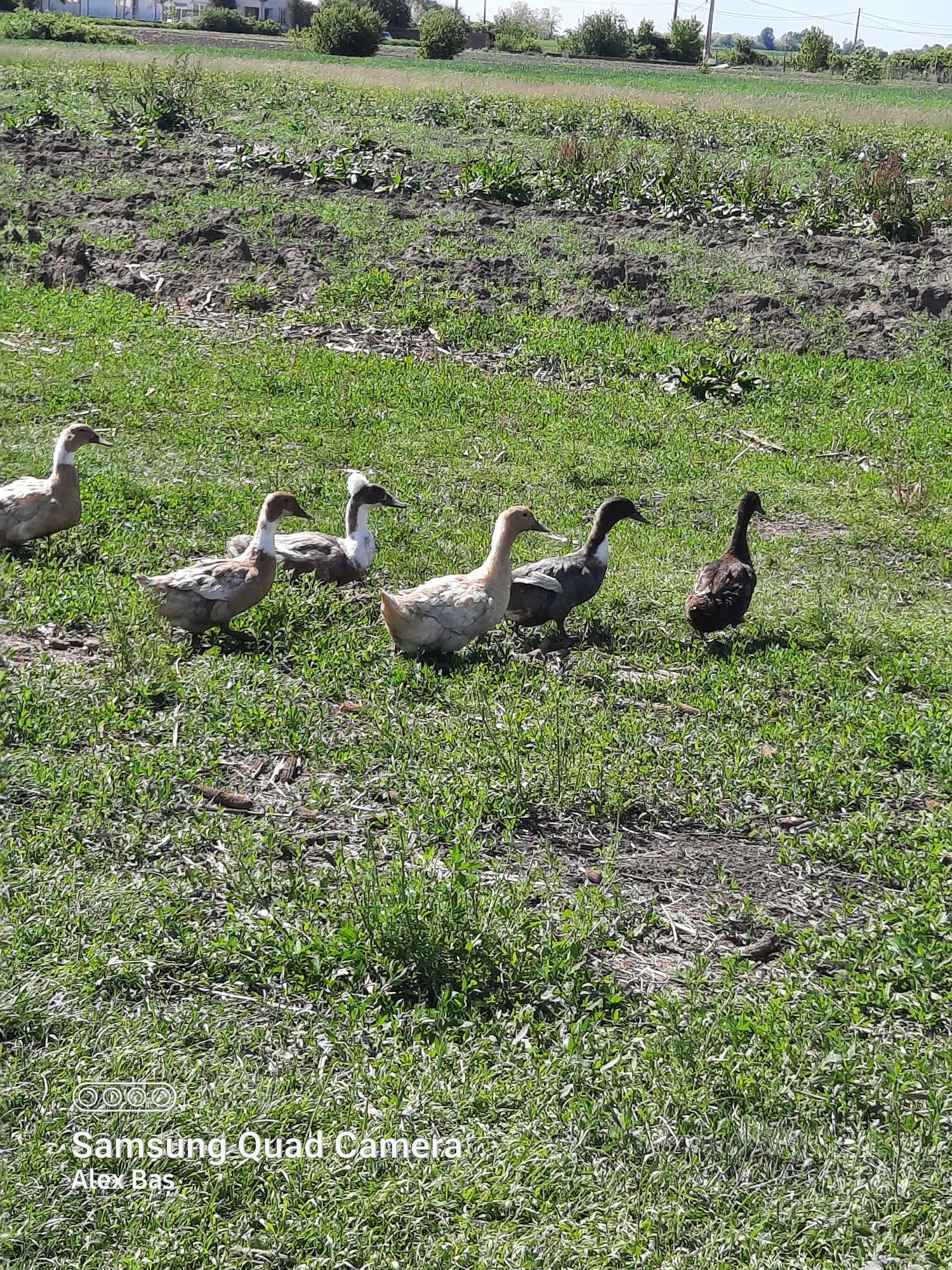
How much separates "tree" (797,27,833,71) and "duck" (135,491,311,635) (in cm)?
7555

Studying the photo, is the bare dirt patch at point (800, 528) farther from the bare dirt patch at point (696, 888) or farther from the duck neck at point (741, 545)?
the bare dirt patch at point (696, 888)

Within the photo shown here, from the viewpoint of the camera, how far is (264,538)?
6.86 m

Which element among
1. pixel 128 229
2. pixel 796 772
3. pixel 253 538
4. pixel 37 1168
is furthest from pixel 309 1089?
pixel 128 229

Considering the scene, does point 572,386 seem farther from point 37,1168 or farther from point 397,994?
point 37,1168

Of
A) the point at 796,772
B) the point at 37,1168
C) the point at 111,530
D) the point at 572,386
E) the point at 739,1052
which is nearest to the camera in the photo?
the point at 37,1168

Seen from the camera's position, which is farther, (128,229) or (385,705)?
(128,229)

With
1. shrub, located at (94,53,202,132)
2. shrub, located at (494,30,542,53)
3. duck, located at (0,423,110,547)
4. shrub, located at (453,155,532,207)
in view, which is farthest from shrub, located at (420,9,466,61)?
duck, located at (0,423,110,547)

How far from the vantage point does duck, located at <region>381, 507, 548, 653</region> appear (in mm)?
6492

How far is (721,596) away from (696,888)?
2.63 meters

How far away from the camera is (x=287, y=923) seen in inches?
174

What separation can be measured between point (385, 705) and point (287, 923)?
75.8 inches

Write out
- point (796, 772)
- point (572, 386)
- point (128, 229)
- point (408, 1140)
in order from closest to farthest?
1. point (408, 1140)
2. point (796, 772)
3. point (572, 386)
4. point (128, 229)

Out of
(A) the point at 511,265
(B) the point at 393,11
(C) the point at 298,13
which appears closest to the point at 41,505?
(A) the point at 511,265

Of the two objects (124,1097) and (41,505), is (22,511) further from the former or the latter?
(124,1097)
